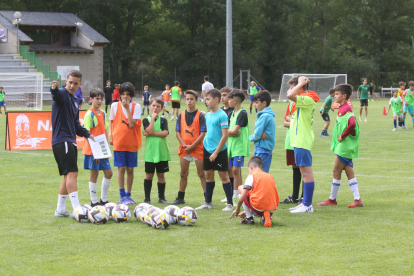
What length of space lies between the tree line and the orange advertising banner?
4427cm

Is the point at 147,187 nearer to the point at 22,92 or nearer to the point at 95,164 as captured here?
the point at 95,164

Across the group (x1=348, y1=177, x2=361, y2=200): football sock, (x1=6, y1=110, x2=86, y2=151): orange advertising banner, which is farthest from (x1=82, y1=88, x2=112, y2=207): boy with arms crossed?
(x1=6, y1=110, x2=86, y2=151): orange advertising banner

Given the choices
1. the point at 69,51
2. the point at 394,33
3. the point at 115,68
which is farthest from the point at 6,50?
the point at 394,33

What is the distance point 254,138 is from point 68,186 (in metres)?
2.73

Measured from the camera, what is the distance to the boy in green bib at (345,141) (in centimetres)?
765

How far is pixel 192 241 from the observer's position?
5.72 metres

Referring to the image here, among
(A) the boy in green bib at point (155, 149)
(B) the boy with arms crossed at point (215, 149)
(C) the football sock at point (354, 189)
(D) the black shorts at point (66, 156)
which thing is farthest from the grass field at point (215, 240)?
(D) the black shorts at point (66, 156)

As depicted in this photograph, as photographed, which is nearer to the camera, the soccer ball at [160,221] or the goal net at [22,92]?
the soccer ball at [160,221]

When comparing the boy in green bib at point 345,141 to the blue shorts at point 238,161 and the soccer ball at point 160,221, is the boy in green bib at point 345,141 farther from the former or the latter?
the soccer ball at point 160,221

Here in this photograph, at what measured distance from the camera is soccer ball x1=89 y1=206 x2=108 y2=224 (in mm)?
6555

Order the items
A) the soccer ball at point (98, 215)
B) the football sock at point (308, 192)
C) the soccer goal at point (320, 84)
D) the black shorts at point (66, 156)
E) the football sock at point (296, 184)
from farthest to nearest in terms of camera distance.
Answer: the soccer goal at point (320, 84)
the football sock at point (296, 184)
the football sock at point (308, 192)
the black shorts at point (66, 156)
the soccer ball at point (98, 215)

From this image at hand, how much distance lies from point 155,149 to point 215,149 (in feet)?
3.65

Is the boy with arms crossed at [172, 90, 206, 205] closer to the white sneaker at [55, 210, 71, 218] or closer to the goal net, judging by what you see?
the white sneaker at [55, 210, 71, 218]

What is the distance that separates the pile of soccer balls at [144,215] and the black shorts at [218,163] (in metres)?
1.05
